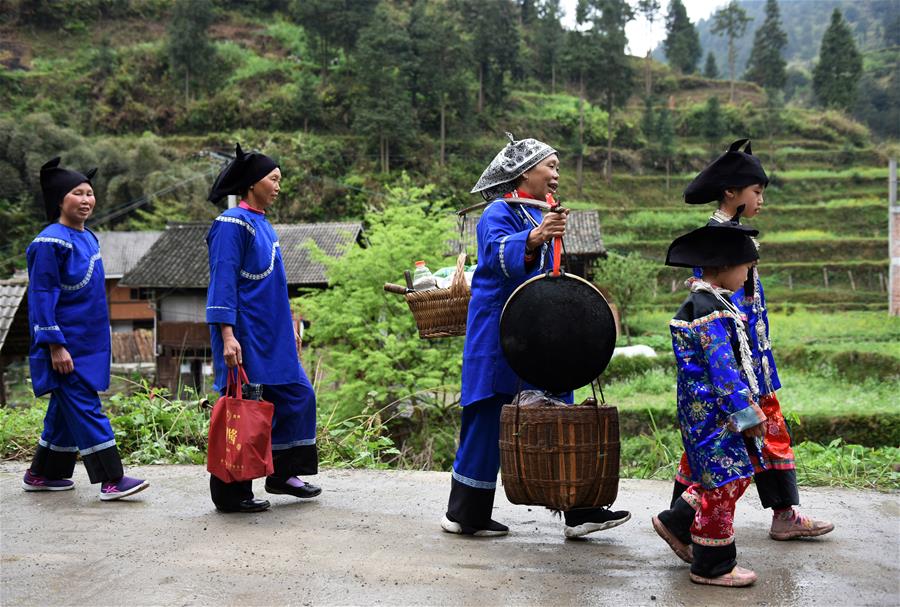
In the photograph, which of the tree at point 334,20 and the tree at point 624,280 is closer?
the tree at point 624,280

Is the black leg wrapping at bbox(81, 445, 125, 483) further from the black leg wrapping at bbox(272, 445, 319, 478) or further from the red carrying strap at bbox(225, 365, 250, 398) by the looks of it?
the black leg wrapping at bbox(272, 445, 319, 478)

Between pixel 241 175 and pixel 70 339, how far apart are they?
4.14 feet

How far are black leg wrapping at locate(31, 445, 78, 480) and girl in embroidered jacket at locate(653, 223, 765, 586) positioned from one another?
325cm

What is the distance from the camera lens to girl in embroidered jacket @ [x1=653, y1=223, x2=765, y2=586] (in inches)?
124

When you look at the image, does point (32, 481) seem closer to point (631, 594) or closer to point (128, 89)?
point (631, 594)

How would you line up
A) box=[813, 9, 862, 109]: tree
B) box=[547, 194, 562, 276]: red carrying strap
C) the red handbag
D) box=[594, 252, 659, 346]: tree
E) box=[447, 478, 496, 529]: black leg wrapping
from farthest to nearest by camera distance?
box=[813, 9, 862, 109]: tree
box=[594, 252, 659, 346]: tree
the red handbag
box=[447, 478, 496, 529]: black leg wrapping
box=[547, 194, 562, 276]: red carrying strap

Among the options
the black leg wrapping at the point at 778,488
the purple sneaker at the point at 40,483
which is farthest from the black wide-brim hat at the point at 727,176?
the purple sneaker at the point at 40,483

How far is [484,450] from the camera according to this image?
3.92 meters

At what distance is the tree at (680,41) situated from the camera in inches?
2498

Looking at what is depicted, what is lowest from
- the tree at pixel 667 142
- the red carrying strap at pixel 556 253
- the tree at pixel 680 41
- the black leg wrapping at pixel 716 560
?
the black leg wrapping at pixel 716 560

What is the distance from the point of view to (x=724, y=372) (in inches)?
126

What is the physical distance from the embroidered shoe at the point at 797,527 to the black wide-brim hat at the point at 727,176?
1.42 metres

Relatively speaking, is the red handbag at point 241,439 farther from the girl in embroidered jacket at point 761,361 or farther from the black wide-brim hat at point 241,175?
the girl in embroidered jacket at point 761,361

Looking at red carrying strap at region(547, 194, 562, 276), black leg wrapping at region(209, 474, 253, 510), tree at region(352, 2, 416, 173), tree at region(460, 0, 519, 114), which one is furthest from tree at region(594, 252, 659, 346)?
red carrying strap at region(547, 194, 562, 276)
